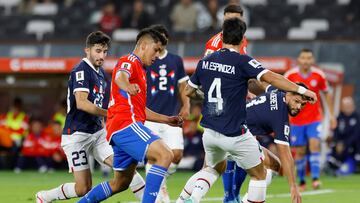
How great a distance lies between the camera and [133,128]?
8.95 m

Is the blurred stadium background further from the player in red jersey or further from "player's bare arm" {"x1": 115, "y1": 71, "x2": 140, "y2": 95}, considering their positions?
"player's bare arm" {"x1": 115, "y1": 71, "x2": 140, "y2": 95}

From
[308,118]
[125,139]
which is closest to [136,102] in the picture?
[125,139]

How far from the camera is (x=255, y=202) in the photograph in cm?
948

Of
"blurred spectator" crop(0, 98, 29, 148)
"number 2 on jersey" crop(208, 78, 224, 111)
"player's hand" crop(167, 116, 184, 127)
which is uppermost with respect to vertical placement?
"number 2 on jersey" crop(208, 78, 224, 111)

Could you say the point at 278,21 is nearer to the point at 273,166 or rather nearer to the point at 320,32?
the point at 320,32

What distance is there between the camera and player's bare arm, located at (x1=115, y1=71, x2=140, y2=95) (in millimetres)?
8773

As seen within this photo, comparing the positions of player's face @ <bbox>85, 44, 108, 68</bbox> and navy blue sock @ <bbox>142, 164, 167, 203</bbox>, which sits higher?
player's face @ <bbox>85, 44, 108, 68</bbox>

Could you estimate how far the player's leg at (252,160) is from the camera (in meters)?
9.21

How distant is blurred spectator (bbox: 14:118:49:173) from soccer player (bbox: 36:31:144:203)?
9919 mm

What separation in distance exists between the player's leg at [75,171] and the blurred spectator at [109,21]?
11.9 metres

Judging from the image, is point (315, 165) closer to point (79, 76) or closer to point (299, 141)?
point (299, 141)

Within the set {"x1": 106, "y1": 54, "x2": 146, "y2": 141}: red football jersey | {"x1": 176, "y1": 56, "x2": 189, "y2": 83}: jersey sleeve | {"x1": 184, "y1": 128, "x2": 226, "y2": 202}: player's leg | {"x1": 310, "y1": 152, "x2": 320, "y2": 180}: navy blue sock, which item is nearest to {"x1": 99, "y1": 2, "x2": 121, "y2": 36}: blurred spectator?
{"x1": 310, "y1": 152, "x2": 320, "y2": 180}: navy blue sock

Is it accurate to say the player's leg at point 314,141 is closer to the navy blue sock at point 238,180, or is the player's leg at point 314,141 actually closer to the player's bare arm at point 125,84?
the navy blue sock at point 238,180

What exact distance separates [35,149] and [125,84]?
1167 centimetres
